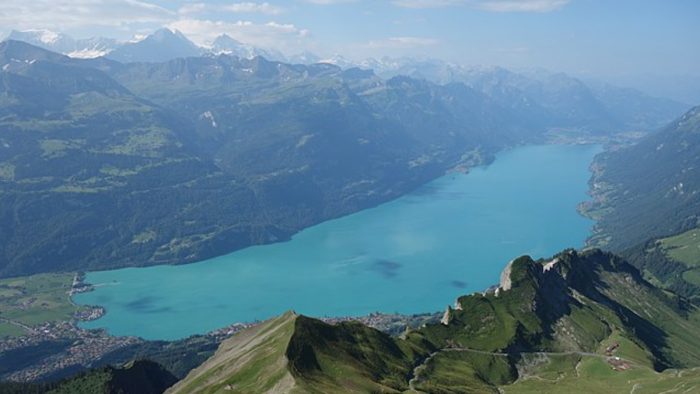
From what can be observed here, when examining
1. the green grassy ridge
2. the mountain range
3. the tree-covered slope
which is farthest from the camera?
the green grassy ridge

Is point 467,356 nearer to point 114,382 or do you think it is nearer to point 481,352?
point 481,352

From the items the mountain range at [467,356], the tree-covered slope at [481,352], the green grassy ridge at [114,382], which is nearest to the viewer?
the tree-covered slope at [481,352]

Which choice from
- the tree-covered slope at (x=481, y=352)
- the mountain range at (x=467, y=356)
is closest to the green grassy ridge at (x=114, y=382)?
the mountain range at (x=467, y=356)

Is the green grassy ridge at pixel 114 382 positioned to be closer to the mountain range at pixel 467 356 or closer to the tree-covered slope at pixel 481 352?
the mountain range at pixel 467 356

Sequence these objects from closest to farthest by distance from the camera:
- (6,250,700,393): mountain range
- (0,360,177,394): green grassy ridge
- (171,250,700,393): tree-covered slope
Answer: (171,250,700,393): tree-covered slope
(6,250,700,393): mountain range
(0,360,177,394): green grassy ridge

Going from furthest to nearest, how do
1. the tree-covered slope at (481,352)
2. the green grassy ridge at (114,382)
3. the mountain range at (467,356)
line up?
the green grassy ridge at (114,382), the mountain range at (467,356), the tree-covered slope at (481,352)

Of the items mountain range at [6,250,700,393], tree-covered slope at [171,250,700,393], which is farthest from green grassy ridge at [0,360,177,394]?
tree-covered slope at [171,250,700,393]

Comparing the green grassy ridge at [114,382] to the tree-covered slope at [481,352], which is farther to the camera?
the green grassy ridge at [114,382]

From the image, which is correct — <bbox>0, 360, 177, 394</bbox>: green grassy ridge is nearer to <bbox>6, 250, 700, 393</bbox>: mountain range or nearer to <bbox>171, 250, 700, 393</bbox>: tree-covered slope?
<bbox>6, 250, 700, 393</bbox>: mountain range

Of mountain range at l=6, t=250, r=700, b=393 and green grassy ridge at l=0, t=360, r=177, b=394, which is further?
green grassy ridge at l=0, t=360, r=177, b=394
